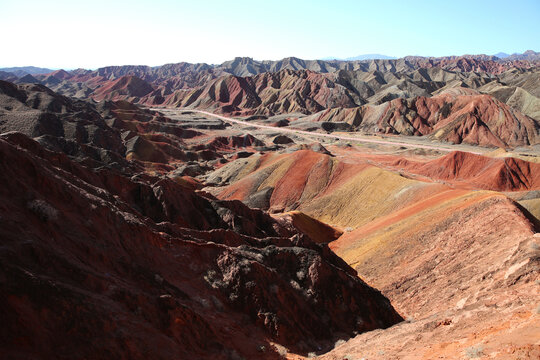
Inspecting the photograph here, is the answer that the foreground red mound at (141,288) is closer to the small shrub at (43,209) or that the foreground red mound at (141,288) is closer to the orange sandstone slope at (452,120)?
the small shrub at (43,209)

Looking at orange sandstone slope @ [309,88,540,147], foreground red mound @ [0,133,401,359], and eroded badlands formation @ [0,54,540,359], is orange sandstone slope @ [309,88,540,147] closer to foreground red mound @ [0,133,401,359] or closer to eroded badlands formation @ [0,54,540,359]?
eroded badlands formation @ [0,54,540,359]

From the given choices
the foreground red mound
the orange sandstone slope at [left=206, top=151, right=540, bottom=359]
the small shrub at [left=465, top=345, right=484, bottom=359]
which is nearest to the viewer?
the small shrub at [left=465, top=345, right=484, bottom=359]

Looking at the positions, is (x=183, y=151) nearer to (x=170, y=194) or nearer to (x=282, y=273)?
(x=170, y=194)

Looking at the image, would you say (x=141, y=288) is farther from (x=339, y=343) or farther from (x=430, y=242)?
(x=430, y=242)

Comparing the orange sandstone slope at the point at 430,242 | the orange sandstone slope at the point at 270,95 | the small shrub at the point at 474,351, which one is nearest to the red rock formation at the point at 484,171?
the orange sandstone slope at the point at 430,242

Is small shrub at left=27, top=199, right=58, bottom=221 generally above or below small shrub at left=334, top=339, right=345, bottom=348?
above

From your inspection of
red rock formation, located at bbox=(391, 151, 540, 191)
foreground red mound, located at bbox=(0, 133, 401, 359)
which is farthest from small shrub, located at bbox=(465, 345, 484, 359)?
red rock formation, located at bbox=(391, 151, 540, 191)

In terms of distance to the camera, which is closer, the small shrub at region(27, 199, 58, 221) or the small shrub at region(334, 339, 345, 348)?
the small shrub at region(27, 199, 58, 221)

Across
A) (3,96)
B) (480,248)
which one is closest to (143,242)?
(480,248)

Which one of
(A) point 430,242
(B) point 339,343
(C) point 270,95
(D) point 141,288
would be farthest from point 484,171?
(C) point 270,95
